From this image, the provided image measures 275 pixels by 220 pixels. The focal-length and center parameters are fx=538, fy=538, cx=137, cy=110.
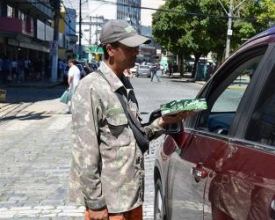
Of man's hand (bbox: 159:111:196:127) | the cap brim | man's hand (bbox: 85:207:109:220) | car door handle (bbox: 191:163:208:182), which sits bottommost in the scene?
man's hand (bbox: 85:207:109:220)

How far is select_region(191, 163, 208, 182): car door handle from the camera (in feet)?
9.99

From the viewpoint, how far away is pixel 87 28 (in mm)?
122875

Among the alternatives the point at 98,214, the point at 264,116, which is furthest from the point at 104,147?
the point at 264,116

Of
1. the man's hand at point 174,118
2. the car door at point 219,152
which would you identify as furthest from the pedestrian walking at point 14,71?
the man's hand at point 174,118

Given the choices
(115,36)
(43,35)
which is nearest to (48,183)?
(115,36)

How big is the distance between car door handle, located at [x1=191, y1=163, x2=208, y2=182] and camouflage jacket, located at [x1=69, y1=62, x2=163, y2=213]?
35cm

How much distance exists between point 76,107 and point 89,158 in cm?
30

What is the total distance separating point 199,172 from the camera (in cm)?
313

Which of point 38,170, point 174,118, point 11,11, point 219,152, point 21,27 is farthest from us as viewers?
point 11,11

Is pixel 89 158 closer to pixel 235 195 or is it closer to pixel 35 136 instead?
pixel 235 195

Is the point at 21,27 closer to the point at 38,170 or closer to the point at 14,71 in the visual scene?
the point at 14,71

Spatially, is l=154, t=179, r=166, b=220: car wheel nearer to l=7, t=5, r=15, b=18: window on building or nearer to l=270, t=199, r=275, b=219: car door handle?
l=270, t=199, r=275, b=219: car door handle

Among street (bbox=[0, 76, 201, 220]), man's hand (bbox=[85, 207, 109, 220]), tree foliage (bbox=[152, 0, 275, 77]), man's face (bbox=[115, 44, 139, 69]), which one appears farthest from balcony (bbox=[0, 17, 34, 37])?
man's hand (bbox=[85, 207, 109, 220])

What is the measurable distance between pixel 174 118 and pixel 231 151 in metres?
0.67
